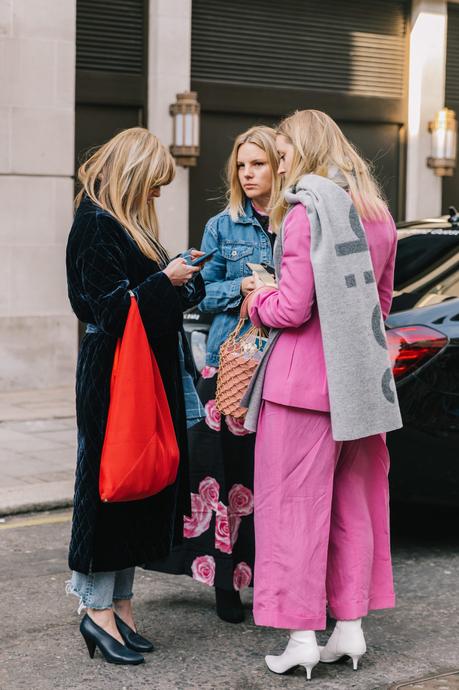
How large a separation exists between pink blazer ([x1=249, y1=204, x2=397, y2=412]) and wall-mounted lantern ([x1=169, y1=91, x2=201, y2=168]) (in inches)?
306

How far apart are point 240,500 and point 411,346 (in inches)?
44.6

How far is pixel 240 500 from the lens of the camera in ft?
15.6

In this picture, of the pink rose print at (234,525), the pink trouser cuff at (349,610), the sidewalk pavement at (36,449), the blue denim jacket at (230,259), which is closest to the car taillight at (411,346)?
the blue denim jacket at (230,259)

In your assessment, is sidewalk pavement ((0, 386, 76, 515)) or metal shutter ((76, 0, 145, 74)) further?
metal shutter ((76, 0, 145, 74))

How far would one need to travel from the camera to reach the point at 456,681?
13.5 ft

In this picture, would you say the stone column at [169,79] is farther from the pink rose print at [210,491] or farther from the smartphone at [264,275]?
the smartphone at [264,275]

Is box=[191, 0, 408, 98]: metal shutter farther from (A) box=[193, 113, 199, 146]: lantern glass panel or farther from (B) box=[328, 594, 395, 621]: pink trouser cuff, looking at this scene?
(B) box=[328, 594, 395, 621]: pink trouser cuff

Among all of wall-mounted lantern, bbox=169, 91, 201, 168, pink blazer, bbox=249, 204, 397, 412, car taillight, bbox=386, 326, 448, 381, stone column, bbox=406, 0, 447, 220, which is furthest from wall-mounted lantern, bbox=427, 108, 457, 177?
pink blazer, bbox=249, 204, 397, 412

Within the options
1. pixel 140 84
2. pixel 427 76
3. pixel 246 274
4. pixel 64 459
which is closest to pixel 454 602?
pixel 246 274

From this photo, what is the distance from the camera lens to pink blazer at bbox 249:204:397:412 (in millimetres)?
3971

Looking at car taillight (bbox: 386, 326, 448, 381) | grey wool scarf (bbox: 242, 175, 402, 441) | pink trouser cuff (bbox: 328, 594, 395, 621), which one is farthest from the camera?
car taillight (bbox: 386, 326, 448, 381)

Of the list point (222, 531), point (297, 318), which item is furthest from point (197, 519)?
point (297, 318)

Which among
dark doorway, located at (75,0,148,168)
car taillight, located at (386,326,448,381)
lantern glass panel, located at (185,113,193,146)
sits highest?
dark doorway, located at (75,0,148,168)

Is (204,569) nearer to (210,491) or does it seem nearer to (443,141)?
(210,491)
